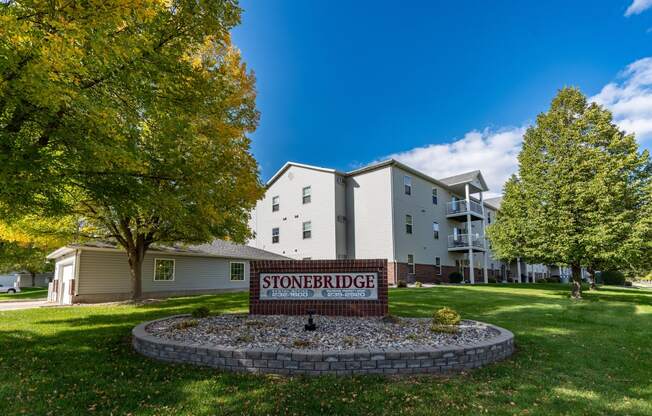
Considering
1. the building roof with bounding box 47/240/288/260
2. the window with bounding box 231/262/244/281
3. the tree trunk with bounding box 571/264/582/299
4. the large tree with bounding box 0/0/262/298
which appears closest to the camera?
the large tree with bounding box 0/0/262/298

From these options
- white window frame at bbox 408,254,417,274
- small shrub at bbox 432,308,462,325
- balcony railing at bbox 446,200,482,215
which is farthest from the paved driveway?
balcony railing at bbox 446,200,482,215

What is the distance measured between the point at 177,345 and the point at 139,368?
1.99ft

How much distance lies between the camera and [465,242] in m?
29.5

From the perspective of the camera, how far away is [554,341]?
7637mm

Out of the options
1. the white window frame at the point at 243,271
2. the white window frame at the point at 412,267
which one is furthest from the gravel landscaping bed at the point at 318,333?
the white window frame at the point at 412,267

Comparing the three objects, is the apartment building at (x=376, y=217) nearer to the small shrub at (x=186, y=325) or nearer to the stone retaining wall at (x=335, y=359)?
the small shrub at (x=186, y=325)

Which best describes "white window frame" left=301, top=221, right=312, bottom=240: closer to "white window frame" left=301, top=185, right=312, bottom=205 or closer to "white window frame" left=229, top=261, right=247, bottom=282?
"white window frame" left=301, top=185, right=312, bottom=205

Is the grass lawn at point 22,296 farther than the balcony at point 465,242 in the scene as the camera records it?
No

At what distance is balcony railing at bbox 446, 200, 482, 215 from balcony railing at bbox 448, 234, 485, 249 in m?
2.03

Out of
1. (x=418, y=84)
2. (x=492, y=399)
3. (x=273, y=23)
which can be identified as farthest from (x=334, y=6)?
(x=492, y=399)

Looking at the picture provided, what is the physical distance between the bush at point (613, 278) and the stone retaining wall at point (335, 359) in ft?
168

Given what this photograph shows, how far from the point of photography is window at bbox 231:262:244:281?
24516 millimetres

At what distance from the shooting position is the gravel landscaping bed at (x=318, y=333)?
238 inches

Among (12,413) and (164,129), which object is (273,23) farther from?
(12,413)
